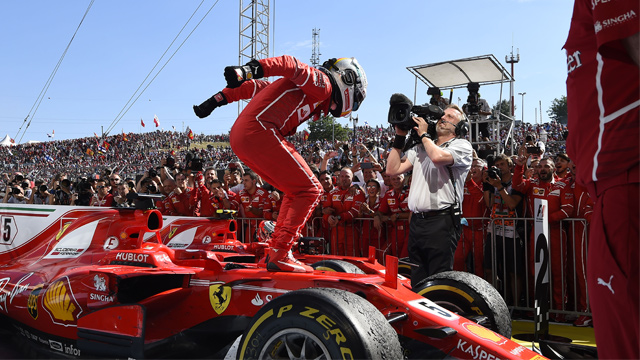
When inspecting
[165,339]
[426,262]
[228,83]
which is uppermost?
[228,83]

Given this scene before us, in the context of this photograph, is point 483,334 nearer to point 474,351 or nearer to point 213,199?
point 474,351

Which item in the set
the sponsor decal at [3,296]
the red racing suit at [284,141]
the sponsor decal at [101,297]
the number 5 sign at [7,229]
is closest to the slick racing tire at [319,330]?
the red racing suit at [284,141]

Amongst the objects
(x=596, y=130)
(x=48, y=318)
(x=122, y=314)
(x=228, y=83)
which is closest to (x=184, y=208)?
(x=48, y=318)

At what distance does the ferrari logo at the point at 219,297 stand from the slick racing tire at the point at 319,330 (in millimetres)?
660

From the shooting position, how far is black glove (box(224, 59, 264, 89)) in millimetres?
2893

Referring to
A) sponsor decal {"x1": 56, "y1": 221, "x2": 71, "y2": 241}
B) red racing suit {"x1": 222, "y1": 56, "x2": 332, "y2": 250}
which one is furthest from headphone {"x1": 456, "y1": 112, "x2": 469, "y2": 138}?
sponsor decal {"x1": 56, "y1": 221, "x2": 71, "y2": 241}

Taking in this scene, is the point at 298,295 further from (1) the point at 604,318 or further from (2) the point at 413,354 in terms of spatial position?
(1) the point at 604,318

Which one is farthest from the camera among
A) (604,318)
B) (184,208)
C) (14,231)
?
(184,208)

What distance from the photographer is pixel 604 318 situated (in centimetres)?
143

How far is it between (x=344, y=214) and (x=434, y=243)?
346cm

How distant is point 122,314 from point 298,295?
1.48m

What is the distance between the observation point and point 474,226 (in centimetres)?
663

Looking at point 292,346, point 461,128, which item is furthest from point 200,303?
point 461,128

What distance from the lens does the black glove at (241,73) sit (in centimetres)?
289
